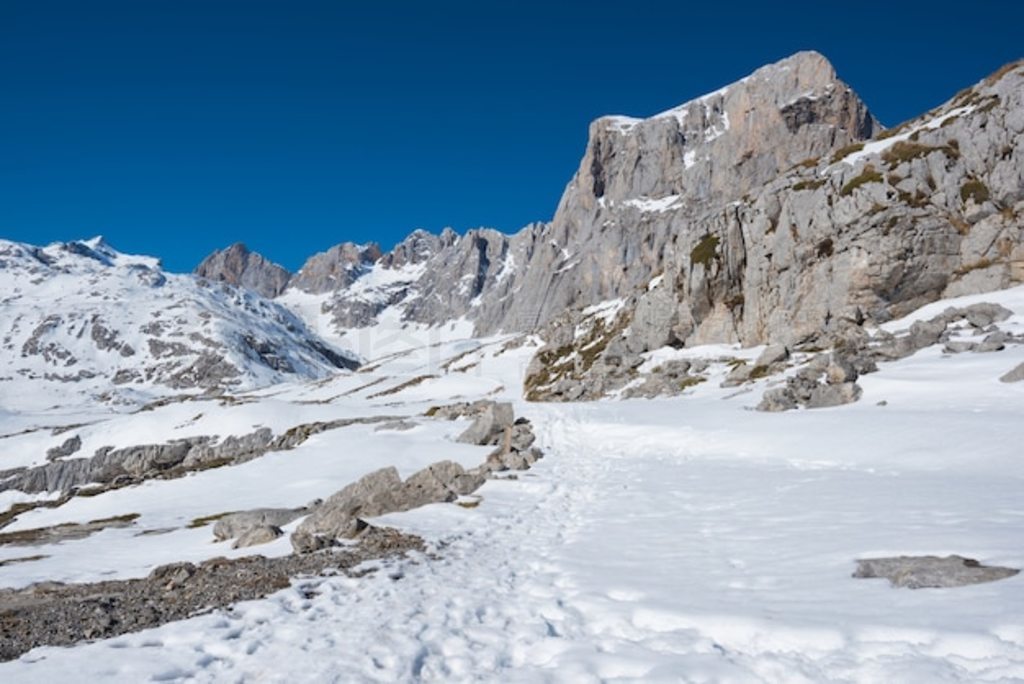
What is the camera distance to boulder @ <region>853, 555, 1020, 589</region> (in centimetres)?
873

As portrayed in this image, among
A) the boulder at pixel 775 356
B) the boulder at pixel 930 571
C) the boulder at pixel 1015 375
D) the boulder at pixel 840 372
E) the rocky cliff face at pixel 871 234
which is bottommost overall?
the boulder at pixel 930 571

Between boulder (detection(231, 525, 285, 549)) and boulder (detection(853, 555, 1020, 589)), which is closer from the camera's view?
boulder (detection(853, 555, 1020, 589))

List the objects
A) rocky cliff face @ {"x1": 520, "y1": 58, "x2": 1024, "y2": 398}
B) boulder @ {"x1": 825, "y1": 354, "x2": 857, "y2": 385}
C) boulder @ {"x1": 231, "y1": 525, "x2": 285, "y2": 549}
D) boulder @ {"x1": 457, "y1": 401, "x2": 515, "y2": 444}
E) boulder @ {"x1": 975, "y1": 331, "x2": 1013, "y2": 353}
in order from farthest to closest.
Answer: rocky cliff face @ {"x1": 520, "y1": 58, "x2": 1024, "y2": 398}, boulder @ {"x1": 457, "y1": 401, "x2": 515, "y2": 444}, boulder @ {"x1": 975, "y1": 331, "x2": 1013, "y2": 353}, boulder @ {"x1": 825, "y1": 354, "x2": 857, "y2": 385}, boulder @ {"x1": 231, "y1": 525, "x2": 285, "y2": 549}

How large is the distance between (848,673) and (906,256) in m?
58.9

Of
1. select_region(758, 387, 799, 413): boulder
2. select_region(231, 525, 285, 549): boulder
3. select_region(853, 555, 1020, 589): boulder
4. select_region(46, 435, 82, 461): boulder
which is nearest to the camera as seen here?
select_region(853, 555, 1020, 589): boulder

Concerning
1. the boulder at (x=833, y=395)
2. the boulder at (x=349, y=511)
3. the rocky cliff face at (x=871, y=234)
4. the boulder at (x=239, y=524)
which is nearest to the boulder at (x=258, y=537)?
the boulder at (x=349, y=511)

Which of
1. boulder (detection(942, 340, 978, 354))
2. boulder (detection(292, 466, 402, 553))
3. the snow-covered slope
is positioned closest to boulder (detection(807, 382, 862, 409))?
the snow-covered slope

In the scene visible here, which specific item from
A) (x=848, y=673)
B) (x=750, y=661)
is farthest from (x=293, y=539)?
(x=848, y=673)

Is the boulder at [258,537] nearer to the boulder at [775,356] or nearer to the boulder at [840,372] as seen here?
the boulder at [840,372]

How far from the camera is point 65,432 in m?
83.9

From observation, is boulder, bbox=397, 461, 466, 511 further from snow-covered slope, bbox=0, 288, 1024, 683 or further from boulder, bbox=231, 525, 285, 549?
boulder, bbox=231, 525, 285, 549

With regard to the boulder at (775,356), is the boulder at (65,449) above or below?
below

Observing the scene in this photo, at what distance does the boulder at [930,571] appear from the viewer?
28.7 ft

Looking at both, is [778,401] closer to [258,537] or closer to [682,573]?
[682,573]
